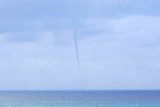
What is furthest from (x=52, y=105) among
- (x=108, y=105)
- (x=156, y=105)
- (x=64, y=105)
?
(x=156, y=105)

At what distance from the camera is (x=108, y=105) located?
59562 millimetres

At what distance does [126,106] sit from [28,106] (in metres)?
10.2

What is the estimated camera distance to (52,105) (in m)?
59.4

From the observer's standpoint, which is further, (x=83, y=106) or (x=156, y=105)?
(x=156, y=105)

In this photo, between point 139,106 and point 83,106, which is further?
point 139,106

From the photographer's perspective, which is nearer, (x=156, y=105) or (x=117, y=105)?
(x=117, y=105)

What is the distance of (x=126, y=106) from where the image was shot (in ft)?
193

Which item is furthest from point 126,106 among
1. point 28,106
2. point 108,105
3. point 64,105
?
A: point 28,106

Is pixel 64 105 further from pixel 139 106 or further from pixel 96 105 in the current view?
pixel 139 106

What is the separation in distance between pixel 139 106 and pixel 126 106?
3170 mm

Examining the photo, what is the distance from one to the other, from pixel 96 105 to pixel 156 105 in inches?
307

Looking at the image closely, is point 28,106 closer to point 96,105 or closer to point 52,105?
point 52,105

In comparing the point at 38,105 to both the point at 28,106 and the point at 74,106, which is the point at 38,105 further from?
the point at 74,106

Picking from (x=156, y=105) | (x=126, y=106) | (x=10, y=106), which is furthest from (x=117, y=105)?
(x=10, y=106)
